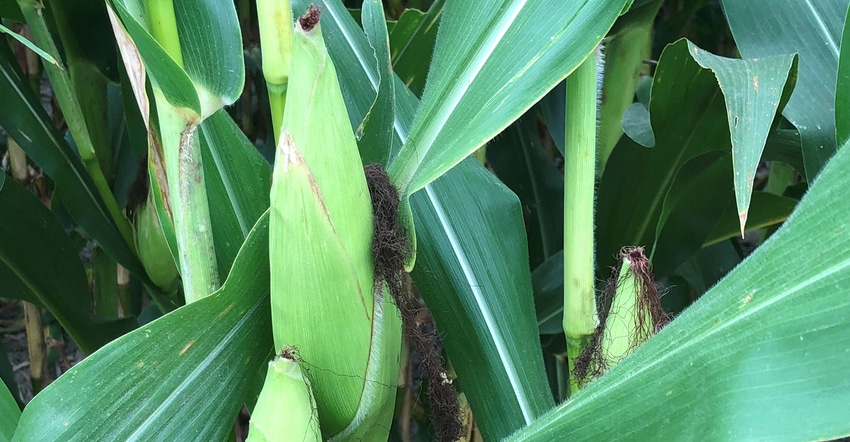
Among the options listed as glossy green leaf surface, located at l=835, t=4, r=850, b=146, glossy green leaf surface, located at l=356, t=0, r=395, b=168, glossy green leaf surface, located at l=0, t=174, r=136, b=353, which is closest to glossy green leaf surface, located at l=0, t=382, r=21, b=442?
glossy green leaf surface, located at l=356, t=0, r=395, b=168

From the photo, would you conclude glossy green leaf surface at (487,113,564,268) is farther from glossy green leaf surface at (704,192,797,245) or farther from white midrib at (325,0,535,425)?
white midrib at (325,0,535,425)

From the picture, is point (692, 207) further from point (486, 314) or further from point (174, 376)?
point (174, 376)

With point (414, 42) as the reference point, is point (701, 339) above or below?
below

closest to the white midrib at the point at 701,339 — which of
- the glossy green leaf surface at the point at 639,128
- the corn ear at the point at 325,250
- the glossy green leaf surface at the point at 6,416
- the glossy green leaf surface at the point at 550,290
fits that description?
the corn ear at the point at 325,250

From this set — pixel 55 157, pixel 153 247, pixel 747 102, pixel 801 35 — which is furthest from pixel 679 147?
pixel 55 157

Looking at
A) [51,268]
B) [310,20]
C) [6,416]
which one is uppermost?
[310,20]
